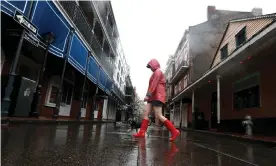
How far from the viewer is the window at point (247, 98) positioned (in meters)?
9.00

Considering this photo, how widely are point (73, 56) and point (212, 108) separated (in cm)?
1108

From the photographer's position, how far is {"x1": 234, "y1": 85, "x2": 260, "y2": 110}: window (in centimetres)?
900

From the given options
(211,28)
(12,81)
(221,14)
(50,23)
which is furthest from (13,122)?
(221,14)

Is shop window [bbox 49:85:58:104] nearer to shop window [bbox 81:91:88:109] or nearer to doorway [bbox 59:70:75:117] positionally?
doorway [bbox 59:70:75:117]

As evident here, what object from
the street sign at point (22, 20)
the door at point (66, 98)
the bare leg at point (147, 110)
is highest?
the street sign at point (22, 20)

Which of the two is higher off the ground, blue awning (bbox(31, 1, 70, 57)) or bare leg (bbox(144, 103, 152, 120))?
blue awning (bbox(31, 1, 70, 57))

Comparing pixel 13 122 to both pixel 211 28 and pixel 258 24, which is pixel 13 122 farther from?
pixel 211 28

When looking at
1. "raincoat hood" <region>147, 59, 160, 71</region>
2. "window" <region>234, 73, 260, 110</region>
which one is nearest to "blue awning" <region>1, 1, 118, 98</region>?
"raincoat hood" <region>147, 59, 160, 71</region>

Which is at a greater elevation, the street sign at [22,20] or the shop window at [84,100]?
the street sign at [22,20]

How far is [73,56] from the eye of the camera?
28.9ft

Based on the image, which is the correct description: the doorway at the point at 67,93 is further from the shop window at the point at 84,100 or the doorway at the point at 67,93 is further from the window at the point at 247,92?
the window at the point at 247,92

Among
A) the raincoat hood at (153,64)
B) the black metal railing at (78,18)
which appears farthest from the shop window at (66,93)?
the raincoat hood at (153,64)

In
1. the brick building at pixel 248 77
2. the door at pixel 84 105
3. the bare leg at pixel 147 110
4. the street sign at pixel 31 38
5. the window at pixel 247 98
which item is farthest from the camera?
the door at pixel 84 105

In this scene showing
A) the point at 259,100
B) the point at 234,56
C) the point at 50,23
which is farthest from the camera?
the point at 259,100
